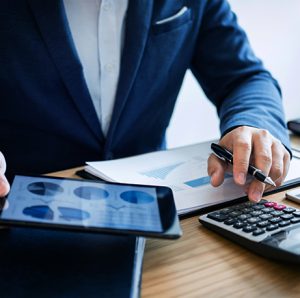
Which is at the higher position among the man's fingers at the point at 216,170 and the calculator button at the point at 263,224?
the calculator button at the point at 263,224

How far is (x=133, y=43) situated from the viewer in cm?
99

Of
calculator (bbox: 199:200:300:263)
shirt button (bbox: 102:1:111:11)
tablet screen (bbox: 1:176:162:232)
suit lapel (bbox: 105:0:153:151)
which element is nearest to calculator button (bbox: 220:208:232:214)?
calculator (bbox: 199:200:300:263)

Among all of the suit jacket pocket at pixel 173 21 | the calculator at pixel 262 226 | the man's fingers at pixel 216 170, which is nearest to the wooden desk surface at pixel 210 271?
the calculator at pixel 262 226

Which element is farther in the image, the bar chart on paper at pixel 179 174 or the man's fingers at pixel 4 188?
the bar chart on paper at pixel 179 174

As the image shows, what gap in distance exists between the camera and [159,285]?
1.64 ft

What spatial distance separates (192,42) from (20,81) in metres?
0.41

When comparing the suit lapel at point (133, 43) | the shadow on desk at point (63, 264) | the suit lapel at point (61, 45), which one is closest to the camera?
→ the shadow on desk at point (63, 264)

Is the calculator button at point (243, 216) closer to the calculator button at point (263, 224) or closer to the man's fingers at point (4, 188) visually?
the calculator button at point (263, 224)

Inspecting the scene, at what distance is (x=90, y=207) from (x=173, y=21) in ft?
2.06

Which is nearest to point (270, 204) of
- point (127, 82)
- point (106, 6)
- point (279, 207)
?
point (279, 207)

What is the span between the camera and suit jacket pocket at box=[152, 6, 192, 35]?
1025 mm

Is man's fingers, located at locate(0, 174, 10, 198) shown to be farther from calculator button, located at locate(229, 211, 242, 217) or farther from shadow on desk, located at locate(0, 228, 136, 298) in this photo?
calculator button, located at locate(229, 211, 242, 217)

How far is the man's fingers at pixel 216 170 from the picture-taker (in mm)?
704

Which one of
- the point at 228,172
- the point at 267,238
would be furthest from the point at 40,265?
the point at 228,172
